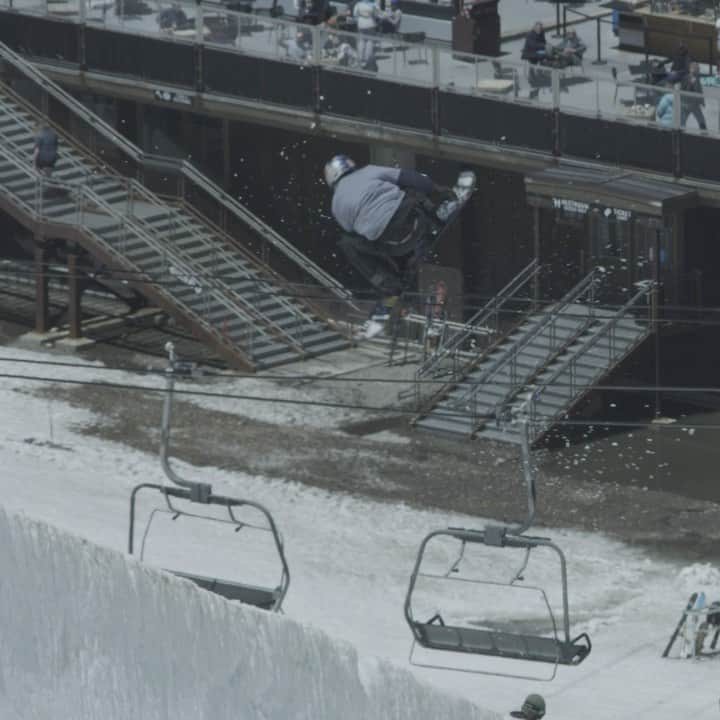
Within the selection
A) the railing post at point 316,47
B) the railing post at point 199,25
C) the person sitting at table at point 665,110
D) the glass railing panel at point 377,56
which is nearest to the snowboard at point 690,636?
the person sitting at table at point 665,110

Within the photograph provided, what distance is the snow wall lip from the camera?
21719mm

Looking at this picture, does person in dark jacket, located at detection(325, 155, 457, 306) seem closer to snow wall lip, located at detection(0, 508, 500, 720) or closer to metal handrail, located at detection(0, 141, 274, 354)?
snow wall lip, located at detection(0, 508, 500, 720)

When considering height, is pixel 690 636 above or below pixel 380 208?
below

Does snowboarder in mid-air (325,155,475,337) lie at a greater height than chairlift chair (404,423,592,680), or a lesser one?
greater

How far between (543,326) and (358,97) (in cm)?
498

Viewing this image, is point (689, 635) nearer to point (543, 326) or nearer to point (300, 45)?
point (543, 326)

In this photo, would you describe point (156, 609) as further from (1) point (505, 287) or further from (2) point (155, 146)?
(2) point (155, 146)

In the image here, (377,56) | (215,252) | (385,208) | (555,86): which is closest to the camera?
(385,208)

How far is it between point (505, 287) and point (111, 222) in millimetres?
6729

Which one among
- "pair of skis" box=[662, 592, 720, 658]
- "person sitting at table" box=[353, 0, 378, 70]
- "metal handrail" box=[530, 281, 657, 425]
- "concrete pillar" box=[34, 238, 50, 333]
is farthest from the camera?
"person sitting at table" box=[353, 0, 378, 70]

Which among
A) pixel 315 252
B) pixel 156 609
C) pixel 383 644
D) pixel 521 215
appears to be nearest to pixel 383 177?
pixel 383 644

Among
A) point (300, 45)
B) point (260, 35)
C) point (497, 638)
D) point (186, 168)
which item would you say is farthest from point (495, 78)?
point (497, 638)

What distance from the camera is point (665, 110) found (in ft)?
131

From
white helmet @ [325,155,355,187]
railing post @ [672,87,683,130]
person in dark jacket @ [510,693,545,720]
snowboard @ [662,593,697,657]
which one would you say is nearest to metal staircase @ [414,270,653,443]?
railing post @ [672,87,683,130]
